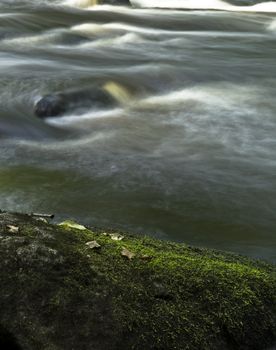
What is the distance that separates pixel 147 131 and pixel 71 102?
→ 172 centimetres

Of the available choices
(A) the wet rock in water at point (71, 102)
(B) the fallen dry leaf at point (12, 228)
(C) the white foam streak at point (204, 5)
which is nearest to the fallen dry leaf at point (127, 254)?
(B) the fallen dry leaf at point (12, 228)

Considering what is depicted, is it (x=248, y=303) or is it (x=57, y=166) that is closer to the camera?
(x=248, y=303)

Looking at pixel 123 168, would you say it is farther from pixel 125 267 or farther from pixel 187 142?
pixel 125 267

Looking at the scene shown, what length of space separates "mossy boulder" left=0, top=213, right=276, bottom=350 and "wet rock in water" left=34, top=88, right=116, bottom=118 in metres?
6.41

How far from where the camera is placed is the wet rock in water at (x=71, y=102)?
387 inches

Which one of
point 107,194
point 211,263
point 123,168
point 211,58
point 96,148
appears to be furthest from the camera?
point 211,58

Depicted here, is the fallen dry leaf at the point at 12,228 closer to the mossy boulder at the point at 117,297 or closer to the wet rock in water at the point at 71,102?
the mossy boulder at the point at 117,297

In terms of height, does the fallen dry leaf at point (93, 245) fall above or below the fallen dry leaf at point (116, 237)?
above

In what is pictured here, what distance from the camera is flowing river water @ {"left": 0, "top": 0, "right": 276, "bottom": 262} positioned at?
6379 millimetres

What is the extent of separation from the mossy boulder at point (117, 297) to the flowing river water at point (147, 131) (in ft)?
7.62

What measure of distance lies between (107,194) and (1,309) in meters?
4.07

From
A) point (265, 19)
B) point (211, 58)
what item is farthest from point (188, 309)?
point (265, 19)

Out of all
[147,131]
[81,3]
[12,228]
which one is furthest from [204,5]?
[12,228]

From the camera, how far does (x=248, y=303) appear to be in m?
3.24
